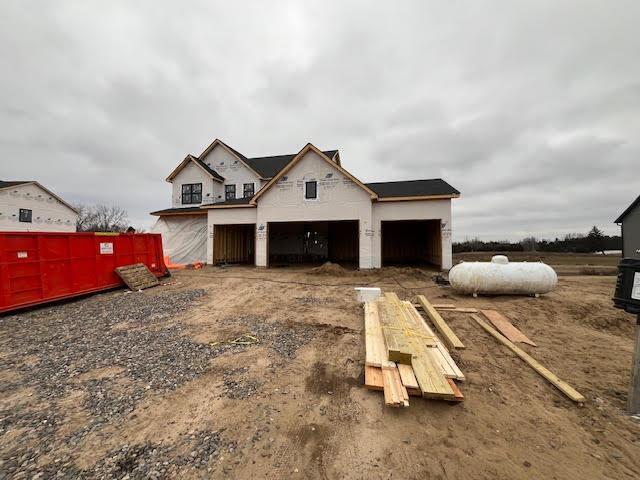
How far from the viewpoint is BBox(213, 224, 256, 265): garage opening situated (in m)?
17.8

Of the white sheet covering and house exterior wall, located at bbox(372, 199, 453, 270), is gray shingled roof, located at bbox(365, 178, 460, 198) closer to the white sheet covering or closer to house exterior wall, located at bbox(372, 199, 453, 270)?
house exterior wall, located at bbox(372, 199, 453, 270)

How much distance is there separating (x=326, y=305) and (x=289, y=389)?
14.6 feet

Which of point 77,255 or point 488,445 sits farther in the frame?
point 77,255

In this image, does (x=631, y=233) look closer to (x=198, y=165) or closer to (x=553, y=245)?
(x=553, y=245)

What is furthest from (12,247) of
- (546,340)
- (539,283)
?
(539,283)

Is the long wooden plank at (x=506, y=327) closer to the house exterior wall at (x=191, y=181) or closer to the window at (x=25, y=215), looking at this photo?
the house exterior wall at (x=191, y=181)

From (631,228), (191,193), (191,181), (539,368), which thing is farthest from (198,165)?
(631,228)

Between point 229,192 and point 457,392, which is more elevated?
point 229,192

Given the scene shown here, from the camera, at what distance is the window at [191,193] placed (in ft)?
70.9

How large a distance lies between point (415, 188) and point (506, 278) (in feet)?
32.1

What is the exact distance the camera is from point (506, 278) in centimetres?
820

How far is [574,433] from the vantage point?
9.33 ft

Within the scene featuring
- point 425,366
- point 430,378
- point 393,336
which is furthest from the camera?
point 393,336

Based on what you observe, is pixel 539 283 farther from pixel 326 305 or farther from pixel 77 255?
pixel 77 255
